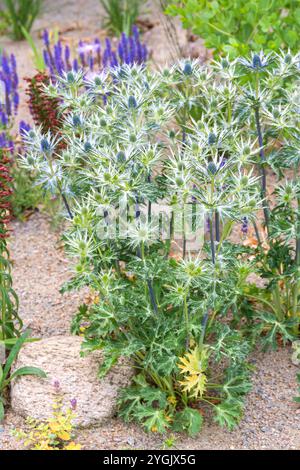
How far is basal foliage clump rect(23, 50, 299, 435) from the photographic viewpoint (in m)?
2.80

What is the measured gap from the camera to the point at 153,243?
10.5ft

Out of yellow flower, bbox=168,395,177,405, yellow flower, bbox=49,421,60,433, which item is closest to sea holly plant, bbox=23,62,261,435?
yellow flower, bbox=168,395,177,405

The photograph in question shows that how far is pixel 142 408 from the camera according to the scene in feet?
9.72

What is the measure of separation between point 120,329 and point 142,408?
309 mm

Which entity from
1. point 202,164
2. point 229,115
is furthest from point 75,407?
point 229,115

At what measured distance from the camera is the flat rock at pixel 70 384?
3.10 metres

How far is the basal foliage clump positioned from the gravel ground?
0.24 ft

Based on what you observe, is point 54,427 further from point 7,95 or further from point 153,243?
point 7,95

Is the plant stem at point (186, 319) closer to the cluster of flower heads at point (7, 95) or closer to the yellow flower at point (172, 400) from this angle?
the yellow flower at point (172, 400)

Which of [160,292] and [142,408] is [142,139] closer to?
[160,292]

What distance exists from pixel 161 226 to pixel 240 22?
1.84 meters

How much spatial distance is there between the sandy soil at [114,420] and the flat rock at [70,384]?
0.08 m

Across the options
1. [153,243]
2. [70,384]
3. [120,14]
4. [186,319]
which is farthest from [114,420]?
[120,14]
